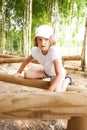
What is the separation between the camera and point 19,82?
10.5ft

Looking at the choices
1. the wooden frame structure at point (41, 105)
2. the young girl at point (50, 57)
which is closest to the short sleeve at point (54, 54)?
the young girl at point (50, 57)

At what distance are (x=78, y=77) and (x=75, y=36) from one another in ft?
85.4

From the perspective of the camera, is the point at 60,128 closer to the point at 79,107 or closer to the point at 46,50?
the point at 46,50

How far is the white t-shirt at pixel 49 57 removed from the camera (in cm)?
297

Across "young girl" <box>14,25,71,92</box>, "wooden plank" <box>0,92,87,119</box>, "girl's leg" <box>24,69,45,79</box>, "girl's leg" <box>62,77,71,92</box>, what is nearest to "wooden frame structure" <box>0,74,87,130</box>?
A: "wooden plank" <box>0,92,87,119</box>

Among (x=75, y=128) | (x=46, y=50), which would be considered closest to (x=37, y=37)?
(x=46, y=50)

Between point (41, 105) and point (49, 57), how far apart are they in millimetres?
1608

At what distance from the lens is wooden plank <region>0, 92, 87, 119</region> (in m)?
1.46

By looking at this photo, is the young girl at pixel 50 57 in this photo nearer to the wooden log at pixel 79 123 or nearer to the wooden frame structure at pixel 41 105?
the wooden log at pixel 79 123

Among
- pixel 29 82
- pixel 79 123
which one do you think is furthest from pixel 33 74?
pixel 79 123

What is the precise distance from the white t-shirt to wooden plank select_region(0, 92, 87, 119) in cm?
147

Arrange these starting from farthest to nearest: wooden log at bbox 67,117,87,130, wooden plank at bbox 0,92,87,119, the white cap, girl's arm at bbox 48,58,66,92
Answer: the white cap → girl's arm at bbox 48,58,66,92 → wooden log at bbox 67,117,87,130 → wooden plank at bbox 0,92,87,119

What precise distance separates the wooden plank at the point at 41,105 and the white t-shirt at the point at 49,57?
147cm

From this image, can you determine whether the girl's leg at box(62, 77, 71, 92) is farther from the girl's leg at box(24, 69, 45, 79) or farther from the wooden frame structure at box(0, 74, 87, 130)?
the wooden frame structure at box(0, 74, 87, 130)
